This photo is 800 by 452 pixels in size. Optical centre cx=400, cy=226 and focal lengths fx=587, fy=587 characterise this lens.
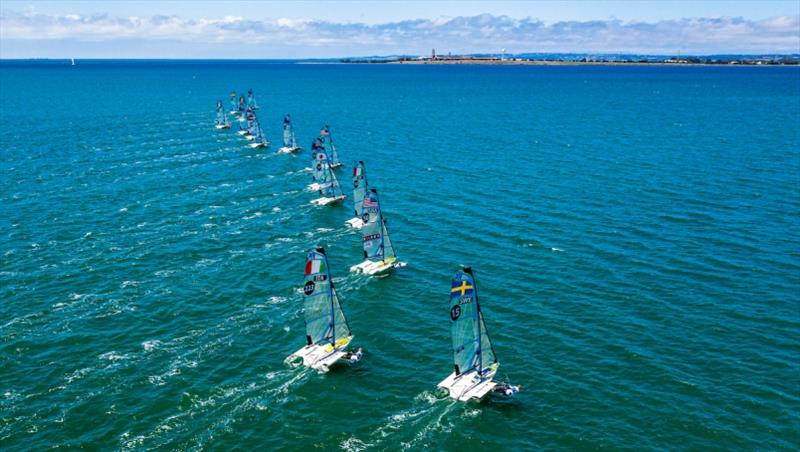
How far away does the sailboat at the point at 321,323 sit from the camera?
55034 mm

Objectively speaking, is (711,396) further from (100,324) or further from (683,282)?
(100,324)

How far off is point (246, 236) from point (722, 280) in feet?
215

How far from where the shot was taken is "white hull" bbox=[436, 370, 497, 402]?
163 ft

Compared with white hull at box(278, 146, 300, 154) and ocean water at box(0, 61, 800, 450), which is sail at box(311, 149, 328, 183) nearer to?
ocean water at box(0, 61, 800, 450)

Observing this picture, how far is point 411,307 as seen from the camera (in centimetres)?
6731

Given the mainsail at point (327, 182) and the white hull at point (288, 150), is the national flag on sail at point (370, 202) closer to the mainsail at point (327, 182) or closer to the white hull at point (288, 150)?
the mainsail at point (327, 182)

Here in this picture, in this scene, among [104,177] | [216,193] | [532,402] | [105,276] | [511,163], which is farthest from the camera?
[511,163]

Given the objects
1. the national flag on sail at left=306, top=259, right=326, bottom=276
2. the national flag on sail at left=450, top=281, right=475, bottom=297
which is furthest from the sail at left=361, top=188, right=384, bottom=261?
the national flag on sail at left=450, top=281, right=475, bottom=297

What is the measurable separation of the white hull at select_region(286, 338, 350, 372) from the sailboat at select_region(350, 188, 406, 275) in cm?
1954

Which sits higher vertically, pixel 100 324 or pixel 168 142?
pixel 168 142

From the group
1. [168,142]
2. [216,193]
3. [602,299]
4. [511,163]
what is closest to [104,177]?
[216,193]

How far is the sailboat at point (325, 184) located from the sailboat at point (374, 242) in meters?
31.5

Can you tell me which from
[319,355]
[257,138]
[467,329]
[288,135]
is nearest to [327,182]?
[288,135]

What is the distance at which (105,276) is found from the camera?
73.8 metres
